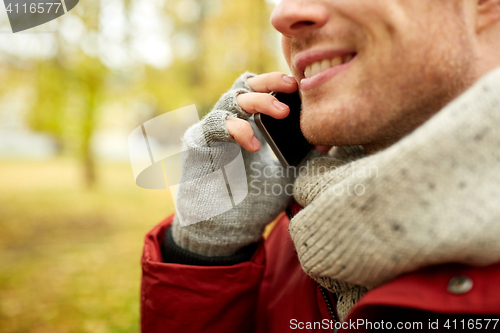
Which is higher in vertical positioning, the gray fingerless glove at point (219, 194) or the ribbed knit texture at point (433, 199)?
the ribbed knit texture at point (433, 199)

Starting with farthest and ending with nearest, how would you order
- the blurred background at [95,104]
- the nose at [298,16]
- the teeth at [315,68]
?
the blurred background at [95,104] → the teeth at [315,68] → the nose at [298,16]

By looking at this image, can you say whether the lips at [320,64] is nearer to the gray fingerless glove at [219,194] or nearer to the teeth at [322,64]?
the teeth at [322,64]

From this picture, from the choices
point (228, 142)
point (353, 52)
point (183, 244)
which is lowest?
point (183, 244)

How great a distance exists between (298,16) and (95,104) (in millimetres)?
6991

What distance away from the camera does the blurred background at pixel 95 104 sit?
13.8 feet

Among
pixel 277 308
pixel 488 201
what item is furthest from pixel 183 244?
pixel 488 201

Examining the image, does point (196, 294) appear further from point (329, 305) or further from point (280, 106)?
point (280, 106)

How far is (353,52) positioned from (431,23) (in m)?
0.24

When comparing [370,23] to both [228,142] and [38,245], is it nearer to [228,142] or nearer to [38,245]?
[228,142]

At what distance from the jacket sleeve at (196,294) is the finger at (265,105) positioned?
27.0 inches

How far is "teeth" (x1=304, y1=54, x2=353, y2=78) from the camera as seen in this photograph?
43.8 inches

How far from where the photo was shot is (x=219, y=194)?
1.44 meters

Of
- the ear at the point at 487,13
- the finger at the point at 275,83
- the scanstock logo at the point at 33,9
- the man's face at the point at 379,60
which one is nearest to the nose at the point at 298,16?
the man's face at the point at 379,60

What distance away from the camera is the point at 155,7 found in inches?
255
